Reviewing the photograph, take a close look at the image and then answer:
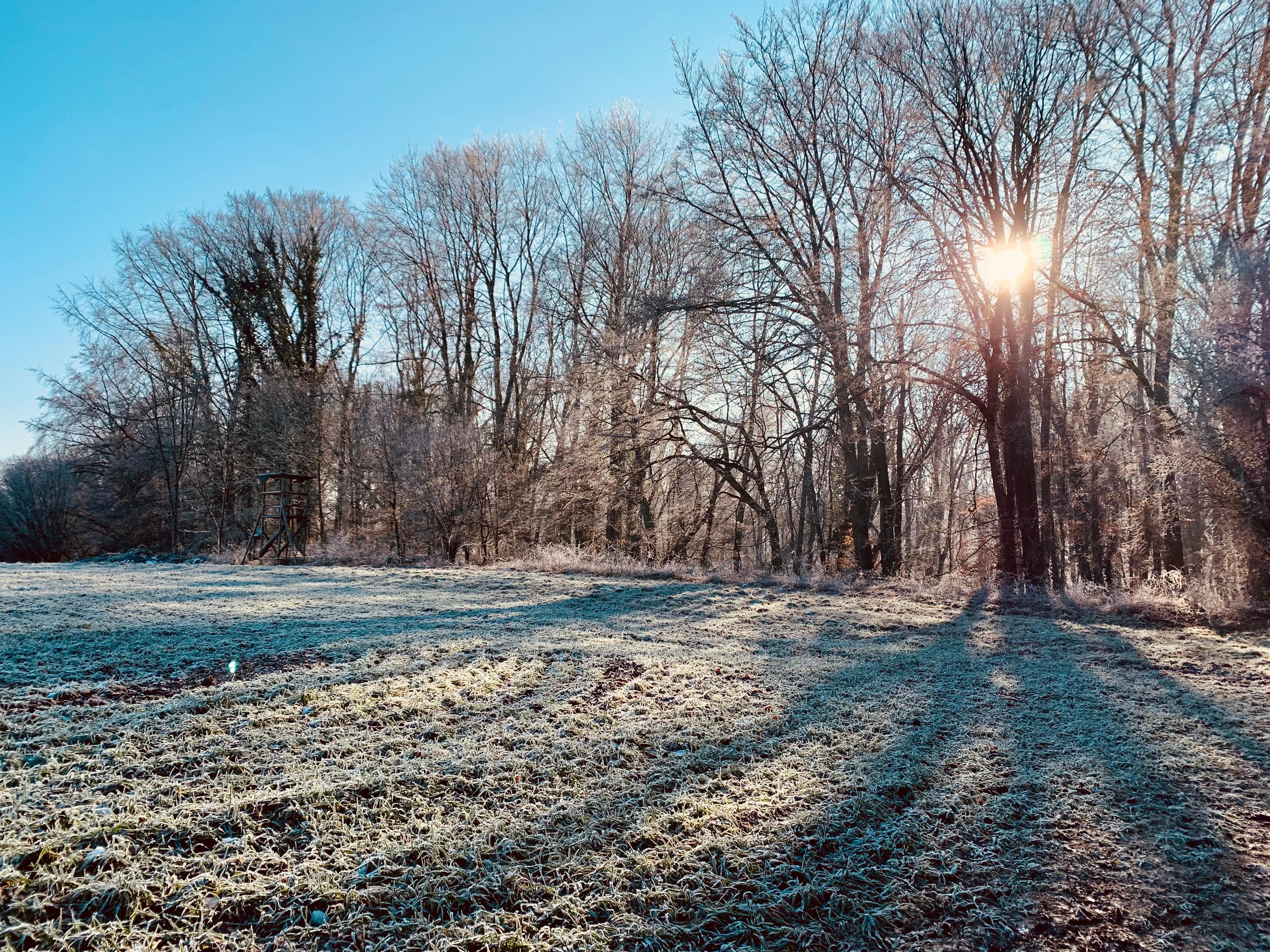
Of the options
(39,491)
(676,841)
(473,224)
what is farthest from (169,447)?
(676,841)

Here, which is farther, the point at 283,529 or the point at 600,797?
the point at 283,529

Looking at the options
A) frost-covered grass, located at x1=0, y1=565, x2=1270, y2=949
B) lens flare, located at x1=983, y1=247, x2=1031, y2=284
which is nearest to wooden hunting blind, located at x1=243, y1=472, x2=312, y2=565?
frost-covered grass, located at x1=0, y1=565, x2=1270, y2=949

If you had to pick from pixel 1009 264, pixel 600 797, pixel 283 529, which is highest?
pixel 1009 264

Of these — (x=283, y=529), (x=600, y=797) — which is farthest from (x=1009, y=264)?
(x=283, y=529)

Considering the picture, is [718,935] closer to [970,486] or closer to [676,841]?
[676,841]

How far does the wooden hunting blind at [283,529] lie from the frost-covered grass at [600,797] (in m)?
8.69

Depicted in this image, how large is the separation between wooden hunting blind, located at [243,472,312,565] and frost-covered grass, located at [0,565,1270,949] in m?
8.69

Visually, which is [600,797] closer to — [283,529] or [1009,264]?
[1009,264]

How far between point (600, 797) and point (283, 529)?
12314 millimetres

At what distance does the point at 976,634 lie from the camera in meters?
5.39

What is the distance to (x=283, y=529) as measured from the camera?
40.5ft

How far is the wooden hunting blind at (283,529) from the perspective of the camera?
12281 millimetres

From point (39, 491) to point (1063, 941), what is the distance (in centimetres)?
3227

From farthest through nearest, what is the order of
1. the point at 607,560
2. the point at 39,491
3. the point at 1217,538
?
the point at 39,491 → the point at 607,560 → the point at 1217,538
